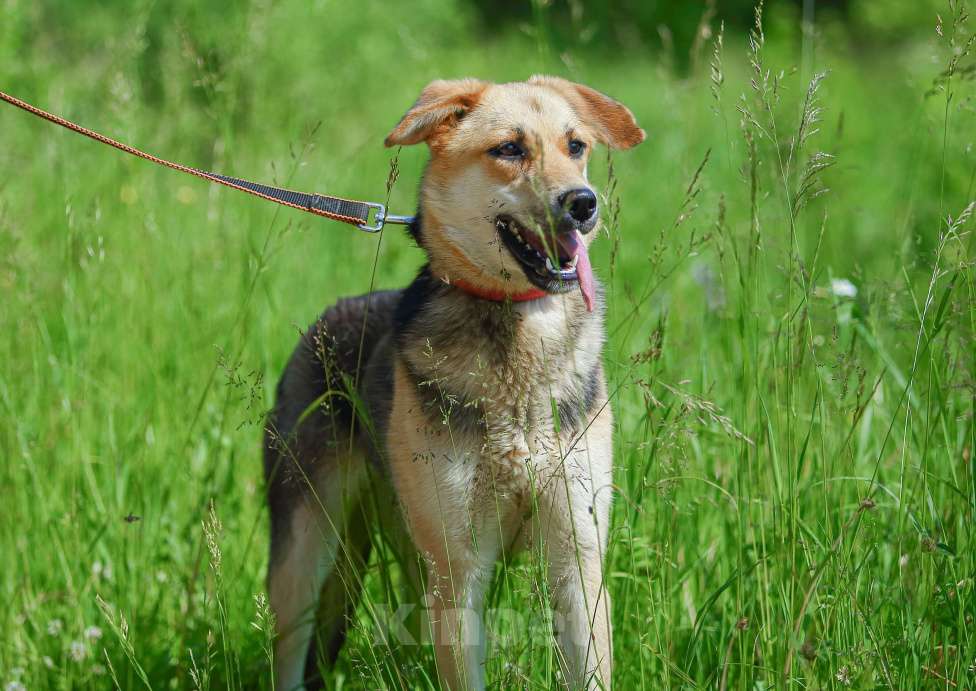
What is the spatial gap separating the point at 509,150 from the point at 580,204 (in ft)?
1.22

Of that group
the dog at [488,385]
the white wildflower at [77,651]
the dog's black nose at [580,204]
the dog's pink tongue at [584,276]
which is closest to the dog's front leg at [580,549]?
the dog at [488,385]

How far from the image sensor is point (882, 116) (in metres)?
10.5

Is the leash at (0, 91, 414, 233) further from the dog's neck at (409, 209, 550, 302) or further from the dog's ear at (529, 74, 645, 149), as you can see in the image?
the dog's ear at (529, 74, 645, 149)

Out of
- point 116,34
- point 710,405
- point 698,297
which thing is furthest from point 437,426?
point 116,34

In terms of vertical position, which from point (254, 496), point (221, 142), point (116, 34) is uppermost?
point (116, 34)

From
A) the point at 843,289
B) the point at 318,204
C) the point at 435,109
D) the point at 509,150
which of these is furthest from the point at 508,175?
the point at 843,289

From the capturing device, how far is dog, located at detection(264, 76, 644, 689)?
2.42 m

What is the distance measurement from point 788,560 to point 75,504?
7.56ft

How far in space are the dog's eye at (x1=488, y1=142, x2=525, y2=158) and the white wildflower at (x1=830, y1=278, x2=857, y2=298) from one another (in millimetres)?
1095

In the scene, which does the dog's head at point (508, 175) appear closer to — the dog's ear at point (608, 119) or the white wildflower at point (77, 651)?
the dog's ear at point (608, 119)

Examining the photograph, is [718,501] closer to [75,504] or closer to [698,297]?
[75,504]

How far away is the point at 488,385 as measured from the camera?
252 centimetres

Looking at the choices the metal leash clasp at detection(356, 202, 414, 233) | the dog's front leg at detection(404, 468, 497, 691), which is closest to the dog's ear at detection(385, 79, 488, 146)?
the metal leash clasp at detection(356, 202, 414, 233)

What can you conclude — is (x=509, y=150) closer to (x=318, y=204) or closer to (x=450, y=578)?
(x=318, y=204)
